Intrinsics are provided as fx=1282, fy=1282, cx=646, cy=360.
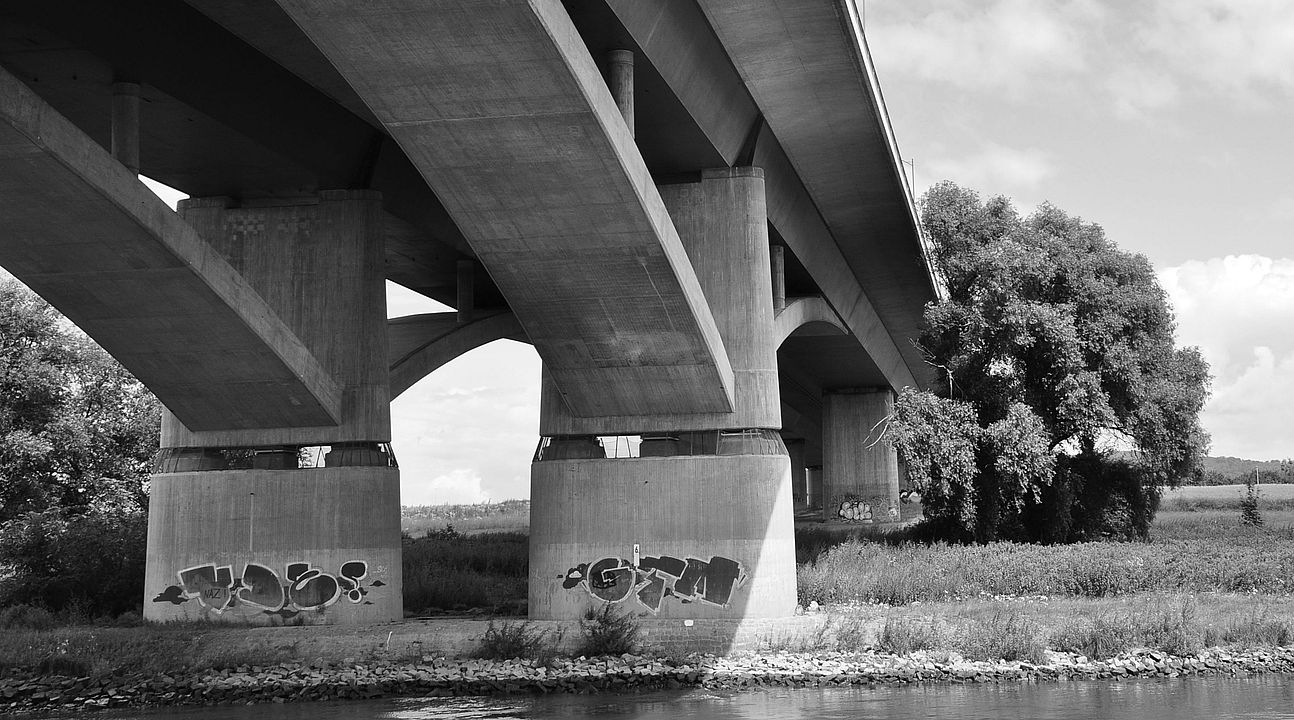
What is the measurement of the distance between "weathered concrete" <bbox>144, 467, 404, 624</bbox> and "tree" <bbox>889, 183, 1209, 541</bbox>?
15.6 m

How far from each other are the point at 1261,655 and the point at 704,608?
9764mm

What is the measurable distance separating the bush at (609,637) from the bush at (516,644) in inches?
22.9

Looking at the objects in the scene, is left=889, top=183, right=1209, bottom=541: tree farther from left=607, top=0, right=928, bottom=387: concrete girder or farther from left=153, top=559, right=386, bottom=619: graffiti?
left=153, top=559, right=386, bottom=619: graffiti

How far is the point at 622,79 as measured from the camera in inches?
805

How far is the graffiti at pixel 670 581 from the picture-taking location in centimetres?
2439

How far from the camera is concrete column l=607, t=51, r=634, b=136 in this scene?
66.8 ft

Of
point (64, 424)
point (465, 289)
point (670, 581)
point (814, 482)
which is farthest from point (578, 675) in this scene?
point (814, 482)

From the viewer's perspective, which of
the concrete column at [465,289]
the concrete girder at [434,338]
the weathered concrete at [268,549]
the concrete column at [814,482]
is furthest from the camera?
the concrete column at [814,482]

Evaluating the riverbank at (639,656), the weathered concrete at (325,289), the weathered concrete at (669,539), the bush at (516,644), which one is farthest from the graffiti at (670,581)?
the weathered concrete at (325,289)

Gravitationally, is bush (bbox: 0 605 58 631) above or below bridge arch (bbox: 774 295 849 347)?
below

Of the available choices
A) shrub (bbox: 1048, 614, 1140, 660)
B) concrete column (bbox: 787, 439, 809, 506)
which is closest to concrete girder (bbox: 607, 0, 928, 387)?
shrub (bbox: 1048, 614, 1140, 660)

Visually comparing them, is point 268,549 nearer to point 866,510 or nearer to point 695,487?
point 695,487

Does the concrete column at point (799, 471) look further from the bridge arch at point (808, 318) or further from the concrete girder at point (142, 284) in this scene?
the concrete girder at point (142, 284)

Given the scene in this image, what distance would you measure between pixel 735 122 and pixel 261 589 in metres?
12.9
